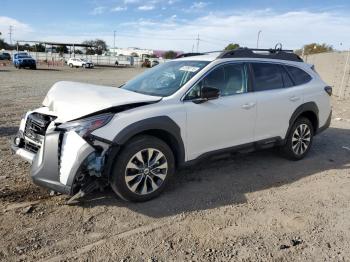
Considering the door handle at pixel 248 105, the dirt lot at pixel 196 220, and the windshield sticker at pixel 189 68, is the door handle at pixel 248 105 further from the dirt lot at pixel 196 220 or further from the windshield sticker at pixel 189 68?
the dirt lot at pixel 196 220

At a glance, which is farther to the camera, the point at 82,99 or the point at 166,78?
the point at 166,78

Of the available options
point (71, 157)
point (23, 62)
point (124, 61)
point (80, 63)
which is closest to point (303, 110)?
point (71, 157)

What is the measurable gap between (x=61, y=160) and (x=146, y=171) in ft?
3.18

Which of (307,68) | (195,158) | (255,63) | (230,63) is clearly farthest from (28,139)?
(307,68)

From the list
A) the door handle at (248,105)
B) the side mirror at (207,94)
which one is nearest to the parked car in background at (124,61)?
the door handle at (248,105)

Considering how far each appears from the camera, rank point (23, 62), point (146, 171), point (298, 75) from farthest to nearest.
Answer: point (23, 62) < point (298, 75) < point (146, 171)

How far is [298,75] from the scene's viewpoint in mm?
6199

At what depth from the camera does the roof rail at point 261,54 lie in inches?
208

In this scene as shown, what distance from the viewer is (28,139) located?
4.48 metres

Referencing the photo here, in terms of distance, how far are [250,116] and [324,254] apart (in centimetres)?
225

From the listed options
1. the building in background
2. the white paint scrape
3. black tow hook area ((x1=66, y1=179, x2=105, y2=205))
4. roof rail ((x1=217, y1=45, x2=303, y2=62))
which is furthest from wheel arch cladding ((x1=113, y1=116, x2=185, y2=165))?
the building in background

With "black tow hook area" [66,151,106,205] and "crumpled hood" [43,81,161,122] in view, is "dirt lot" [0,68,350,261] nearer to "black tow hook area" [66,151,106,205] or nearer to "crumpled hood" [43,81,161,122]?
"black tow hook area" [66,151,106,205]

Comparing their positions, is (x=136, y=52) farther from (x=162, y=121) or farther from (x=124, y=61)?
(x=162, y=121)

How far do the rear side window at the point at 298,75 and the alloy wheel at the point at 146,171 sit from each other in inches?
113
